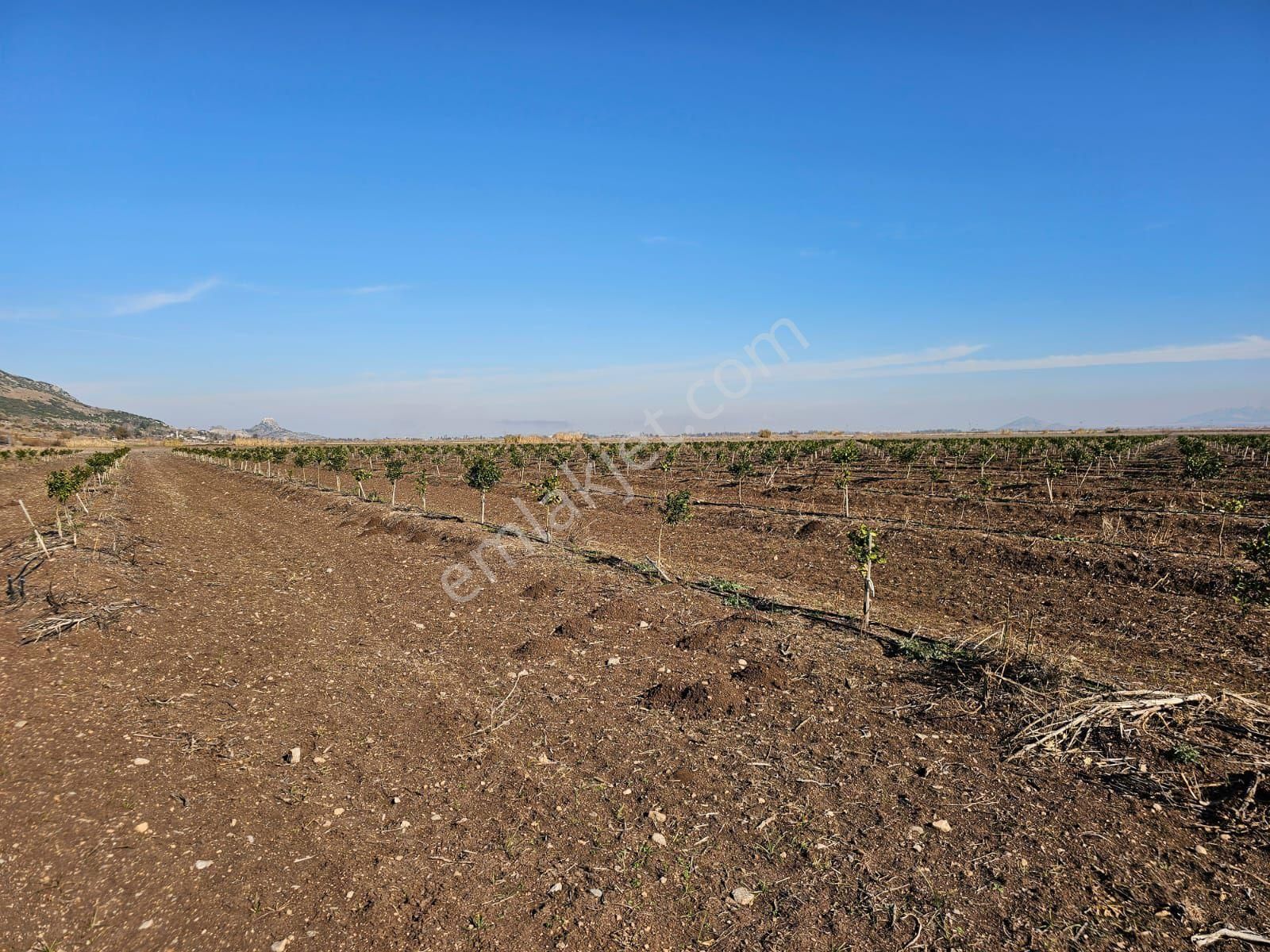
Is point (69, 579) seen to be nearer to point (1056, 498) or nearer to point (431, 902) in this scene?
point (431, 902)

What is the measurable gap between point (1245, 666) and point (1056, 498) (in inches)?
876

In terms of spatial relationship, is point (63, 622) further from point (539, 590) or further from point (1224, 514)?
point (1224, 514)

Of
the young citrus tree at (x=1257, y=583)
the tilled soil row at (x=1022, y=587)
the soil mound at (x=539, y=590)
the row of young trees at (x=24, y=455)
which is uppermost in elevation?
the row of young trees at (x=24, y=455)

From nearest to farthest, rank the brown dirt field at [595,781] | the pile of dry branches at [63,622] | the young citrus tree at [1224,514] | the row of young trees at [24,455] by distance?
the brown dirt field at [595,781] → the pile of dry branches at [63,622] → the young citrus tree at [1224,514] → the row of young trees at [24,455]

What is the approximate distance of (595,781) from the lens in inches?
291

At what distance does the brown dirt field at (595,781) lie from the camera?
17.0 ft

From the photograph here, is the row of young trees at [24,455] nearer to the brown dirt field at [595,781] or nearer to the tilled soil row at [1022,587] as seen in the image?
the brown dirt field at [595,781]

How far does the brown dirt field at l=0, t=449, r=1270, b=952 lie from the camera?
519cm

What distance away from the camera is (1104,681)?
9719 mm

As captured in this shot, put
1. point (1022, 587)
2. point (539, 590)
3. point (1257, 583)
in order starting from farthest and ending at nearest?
point (1022, 587) → point (539, 590) → point (1257, 583)

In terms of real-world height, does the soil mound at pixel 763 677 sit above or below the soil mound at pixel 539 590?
below

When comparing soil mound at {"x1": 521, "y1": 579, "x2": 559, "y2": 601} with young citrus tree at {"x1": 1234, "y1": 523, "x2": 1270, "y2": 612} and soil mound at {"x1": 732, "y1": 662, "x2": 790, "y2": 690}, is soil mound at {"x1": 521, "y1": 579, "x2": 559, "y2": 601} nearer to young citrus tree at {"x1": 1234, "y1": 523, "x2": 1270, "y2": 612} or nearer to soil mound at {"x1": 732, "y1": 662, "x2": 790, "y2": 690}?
soil mound at {"x1": 732, "y1": 662, "x2": 790, "y2": 690}

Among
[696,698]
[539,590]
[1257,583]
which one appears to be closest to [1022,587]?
[1257,583]

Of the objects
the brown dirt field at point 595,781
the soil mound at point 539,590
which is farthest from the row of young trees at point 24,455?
the soil mound at point 539,590
